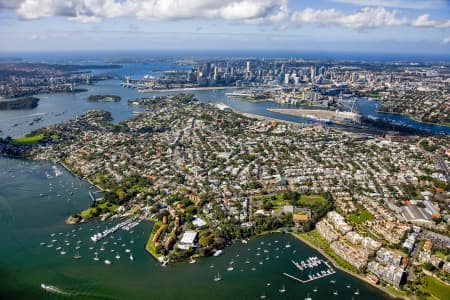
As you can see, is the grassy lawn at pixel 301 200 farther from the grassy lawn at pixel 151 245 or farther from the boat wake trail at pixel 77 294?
the boat wake trail at pixel 77 294

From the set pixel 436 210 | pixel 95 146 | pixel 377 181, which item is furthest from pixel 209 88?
pixel 436 210

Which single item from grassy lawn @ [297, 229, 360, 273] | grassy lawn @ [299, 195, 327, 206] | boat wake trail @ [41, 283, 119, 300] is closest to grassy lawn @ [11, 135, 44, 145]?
boat wake trail @ [41, 283, 119, 300]

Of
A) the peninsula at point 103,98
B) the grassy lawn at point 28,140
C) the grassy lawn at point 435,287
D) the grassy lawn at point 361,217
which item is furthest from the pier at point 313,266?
the peninsula at point 103,98

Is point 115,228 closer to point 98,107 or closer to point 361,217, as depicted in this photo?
point 361,217

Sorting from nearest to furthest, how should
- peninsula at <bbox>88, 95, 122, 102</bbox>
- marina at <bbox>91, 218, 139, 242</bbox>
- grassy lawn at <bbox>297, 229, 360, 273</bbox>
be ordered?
grassy lawn at <bbox>297, 229, 360, 273</bbox>, marina at <bbox>91, 218, 139, 242</bbox>, peninsula at <bbox>88, 95, 122, 102</bbox>

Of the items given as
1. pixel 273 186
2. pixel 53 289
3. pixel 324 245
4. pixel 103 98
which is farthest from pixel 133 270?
pixel 103 98

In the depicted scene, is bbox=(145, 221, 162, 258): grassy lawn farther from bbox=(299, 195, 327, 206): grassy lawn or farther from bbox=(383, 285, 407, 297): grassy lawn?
bbox=(383, 285, 407, 297): grassy lawn
